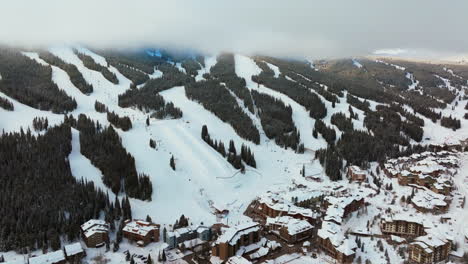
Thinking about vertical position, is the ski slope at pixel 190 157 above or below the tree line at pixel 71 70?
below

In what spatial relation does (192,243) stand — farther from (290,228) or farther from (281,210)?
(281,210)

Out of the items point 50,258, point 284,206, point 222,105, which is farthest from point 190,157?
point 50,258

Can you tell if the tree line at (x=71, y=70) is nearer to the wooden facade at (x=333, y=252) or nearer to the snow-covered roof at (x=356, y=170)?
the snow-covered roof at (x=356, y=170)

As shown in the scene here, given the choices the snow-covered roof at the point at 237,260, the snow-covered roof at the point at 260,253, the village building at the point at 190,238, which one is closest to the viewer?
the snow-covered roof at the point at 237,260

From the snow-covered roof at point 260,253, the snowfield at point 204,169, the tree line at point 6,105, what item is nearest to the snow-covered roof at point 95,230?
the snowfield at point 204,169

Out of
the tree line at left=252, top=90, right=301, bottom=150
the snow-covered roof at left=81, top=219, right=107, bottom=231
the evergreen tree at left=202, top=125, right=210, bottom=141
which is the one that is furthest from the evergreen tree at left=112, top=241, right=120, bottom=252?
the tree line at left=252, top=90, right=301, bottom=150

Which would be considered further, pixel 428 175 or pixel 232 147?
pixel 232 147

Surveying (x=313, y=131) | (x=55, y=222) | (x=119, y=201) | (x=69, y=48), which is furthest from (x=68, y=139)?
(x=69, y=48)
